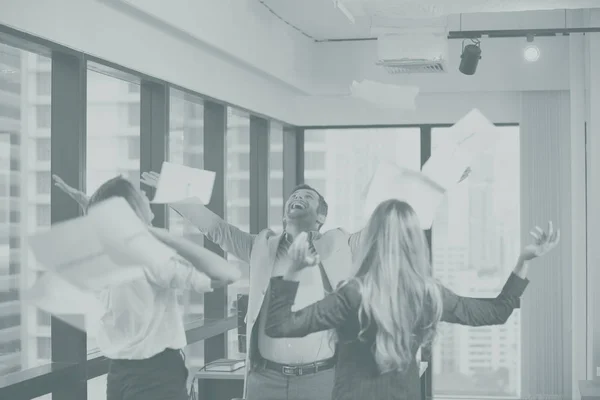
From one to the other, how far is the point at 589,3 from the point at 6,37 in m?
2.99

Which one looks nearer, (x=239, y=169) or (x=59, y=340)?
(x=59, y=340)

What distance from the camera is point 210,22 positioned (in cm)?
497

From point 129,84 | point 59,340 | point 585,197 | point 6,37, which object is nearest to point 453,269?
point 585,197

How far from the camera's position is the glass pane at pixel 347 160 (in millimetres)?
7664

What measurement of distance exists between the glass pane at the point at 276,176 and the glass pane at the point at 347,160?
44 cm

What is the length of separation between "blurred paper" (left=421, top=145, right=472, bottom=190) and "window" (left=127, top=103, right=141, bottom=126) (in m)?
2.07

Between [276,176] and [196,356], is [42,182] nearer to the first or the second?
[196,356]

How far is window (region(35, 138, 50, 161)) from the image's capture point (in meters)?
3.84

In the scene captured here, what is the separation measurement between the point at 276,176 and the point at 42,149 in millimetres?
3593

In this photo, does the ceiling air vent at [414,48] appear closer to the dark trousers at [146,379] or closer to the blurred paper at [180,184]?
the blurred paper at [180,184]

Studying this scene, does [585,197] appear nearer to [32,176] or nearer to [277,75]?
[277,75]

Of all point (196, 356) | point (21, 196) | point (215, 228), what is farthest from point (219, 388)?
point (21, 196)

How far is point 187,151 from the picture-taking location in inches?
227

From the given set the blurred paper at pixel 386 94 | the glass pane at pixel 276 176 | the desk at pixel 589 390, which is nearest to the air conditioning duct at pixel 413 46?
the blurred paper at pixel 386 94
